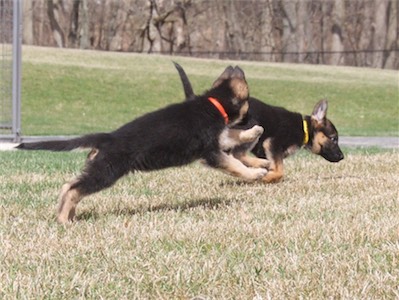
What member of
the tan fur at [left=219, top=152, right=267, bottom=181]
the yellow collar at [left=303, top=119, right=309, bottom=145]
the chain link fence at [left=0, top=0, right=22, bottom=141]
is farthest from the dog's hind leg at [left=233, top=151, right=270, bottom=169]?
the chain link fence at [left=0, top=0, right=22, bottom=141]

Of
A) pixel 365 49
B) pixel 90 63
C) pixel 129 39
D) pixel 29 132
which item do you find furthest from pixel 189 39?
pixel 29 132

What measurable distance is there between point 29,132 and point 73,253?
1533 centimetres

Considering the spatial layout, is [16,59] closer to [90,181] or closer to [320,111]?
[320,111]

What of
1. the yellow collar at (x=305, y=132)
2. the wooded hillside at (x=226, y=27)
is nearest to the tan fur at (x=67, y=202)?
the yellow collar at (x=305, y=132)

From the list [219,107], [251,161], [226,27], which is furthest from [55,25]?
[219,107]

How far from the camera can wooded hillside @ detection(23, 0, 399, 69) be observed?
32.6 metres

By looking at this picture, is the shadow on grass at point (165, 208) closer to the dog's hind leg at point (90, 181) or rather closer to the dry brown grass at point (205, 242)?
the dry brown grass at point (205, 242)

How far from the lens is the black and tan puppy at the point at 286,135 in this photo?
745 centimetres

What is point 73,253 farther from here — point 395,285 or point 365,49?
point 365,49

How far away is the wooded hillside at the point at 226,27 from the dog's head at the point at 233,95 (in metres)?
27.1

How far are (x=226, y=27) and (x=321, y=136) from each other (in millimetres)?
26377

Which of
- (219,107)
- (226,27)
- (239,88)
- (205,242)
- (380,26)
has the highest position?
(239,88)

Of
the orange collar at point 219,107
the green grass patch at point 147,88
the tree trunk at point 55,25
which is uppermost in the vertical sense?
the orange collar at point 219,107

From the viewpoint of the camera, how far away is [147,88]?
2766 centimetres
